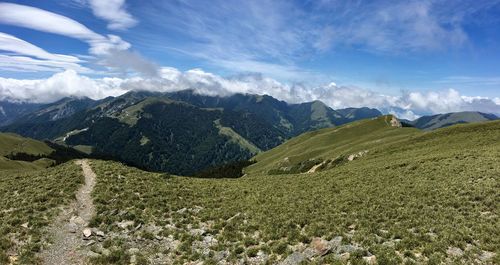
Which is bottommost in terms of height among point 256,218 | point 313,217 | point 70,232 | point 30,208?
point 70,232

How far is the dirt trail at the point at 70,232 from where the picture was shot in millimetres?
21781

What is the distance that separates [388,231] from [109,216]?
2297 centimetres

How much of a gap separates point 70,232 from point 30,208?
20.9 ft

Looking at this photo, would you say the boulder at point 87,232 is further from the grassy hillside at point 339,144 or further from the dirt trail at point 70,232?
the grassy hillside at point 339,144

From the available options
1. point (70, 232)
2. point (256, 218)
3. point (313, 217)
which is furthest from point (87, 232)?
point (313, 217)

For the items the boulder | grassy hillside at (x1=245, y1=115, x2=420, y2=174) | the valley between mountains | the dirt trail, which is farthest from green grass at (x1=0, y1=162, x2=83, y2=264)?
grassy hillside at (x1=245, y1=115, x2=420, y2=174)

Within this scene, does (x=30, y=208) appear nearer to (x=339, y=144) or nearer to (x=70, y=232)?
(x=70, y=232)

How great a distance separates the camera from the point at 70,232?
2527 cm

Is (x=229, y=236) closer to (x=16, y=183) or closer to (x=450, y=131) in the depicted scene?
(x=16, y=183)

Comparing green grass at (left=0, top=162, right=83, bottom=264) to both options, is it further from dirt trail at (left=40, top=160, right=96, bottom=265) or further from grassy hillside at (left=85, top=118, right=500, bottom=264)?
grassy hillside at (left=85, top=118, right=500, bottom=264)

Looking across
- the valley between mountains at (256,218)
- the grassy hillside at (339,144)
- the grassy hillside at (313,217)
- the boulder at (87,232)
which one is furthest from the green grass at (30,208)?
the grassy hillside at (339,144)

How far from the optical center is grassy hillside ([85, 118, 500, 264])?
21.4m

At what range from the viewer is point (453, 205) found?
28.9 meters

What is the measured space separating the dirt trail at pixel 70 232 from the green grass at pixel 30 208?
67 cm
